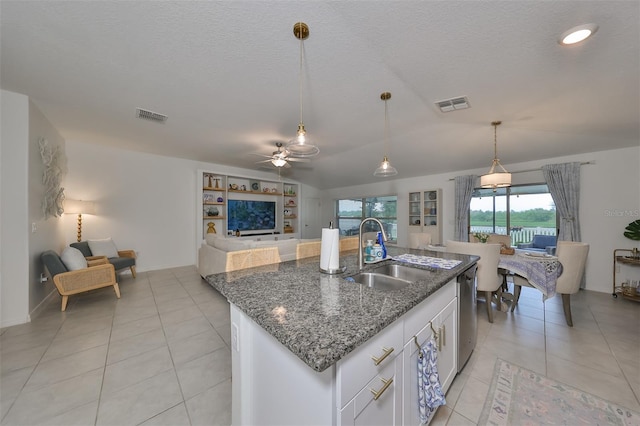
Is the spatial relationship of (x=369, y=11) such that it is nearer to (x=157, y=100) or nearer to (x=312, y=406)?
(x=312, y=406)

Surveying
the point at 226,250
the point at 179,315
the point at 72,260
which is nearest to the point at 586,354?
the point at 226,250

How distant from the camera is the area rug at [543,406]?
138cm

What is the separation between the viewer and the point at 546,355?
6.54 ft

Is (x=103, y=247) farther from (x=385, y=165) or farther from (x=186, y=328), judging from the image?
(x=385, y=165)

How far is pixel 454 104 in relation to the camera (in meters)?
2.63

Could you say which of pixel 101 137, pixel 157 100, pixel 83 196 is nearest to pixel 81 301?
pixel 83 196

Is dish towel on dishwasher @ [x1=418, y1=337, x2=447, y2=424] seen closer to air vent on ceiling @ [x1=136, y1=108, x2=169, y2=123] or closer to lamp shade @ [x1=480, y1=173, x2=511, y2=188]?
lamp shade @ [x1=480, y1=173, x2=511, y2=188]

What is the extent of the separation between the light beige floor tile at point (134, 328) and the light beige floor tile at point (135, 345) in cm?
8

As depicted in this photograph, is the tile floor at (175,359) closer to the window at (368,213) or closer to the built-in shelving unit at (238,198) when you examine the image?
the built-in shelving unit at (238,198)

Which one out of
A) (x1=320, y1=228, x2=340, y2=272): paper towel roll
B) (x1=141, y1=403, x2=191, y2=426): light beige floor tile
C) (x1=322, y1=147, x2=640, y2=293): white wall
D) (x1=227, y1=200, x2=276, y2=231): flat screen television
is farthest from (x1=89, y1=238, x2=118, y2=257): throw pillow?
(x1=322, y1=147, x2=640, y2=293): white wall

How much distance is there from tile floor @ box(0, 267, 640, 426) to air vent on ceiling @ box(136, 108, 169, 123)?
8.20 feet

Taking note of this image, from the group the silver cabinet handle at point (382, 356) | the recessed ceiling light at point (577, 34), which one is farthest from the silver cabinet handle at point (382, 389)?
the recessed ceiling light at point (577, 34)

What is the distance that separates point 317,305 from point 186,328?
2.18 metres

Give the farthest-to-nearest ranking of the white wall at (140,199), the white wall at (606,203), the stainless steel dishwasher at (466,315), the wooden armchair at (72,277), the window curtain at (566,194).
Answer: the white wall at (140,199)
the window curtain at (566,194)
the white wall at (606,203)
the wooden armchair at (72,277)
the stainless steel dishwasher at (466,315)
